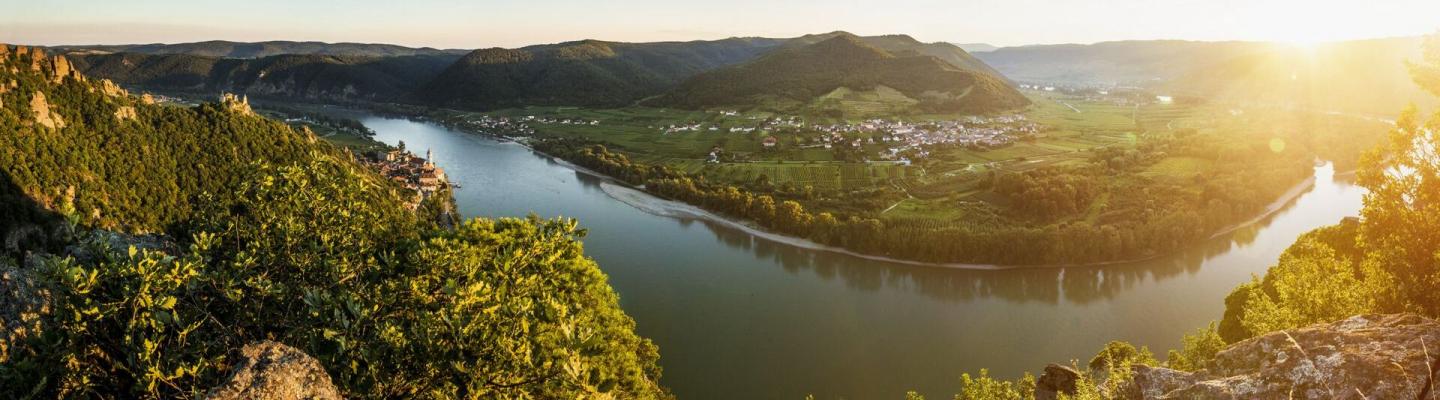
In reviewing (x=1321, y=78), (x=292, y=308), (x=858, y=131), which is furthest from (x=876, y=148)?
(x=1321, y=78)

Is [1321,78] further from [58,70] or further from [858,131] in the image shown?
[58,70]

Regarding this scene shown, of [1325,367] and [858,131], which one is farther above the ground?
[858,131]

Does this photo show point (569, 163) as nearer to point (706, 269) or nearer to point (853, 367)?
point (706, 269)

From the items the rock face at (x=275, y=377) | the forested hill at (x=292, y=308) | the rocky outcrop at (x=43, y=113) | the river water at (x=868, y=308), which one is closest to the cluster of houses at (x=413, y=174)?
the river water at (x=868, y=308)

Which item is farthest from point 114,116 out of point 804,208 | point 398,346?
point 804,208

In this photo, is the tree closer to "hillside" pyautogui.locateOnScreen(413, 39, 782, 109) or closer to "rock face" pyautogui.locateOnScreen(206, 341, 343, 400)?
"rock face" pyautogui.locateOnScreen(206, 341, 343, 400)
